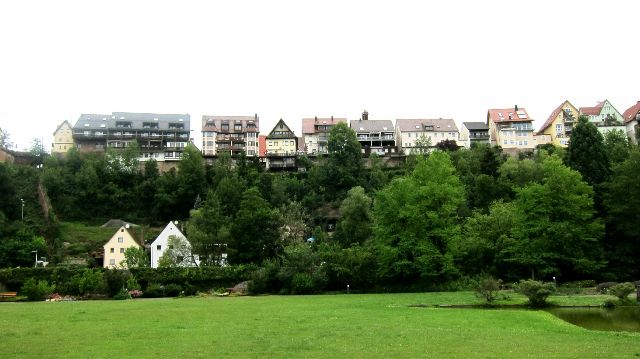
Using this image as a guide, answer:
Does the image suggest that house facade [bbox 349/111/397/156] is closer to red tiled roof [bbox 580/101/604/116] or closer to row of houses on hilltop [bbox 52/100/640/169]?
row of houses on hilltop [bbox 52/100/640/169]

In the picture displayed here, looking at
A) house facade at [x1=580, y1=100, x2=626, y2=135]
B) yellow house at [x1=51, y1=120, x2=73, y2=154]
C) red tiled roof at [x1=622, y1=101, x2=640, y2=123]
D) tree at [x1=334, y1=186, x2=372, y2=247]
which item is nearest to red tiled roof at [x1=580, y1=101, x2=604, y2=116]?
house facade at [x1=580, y1=100, x2=626, y2=135]

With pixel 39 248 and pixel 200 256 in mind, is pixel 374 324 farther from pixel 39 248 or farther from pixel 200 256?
pixel 39 248

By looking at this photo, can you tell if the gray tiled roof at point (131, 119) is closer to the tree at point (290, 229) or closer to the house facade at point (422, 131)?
the house facade at point (422, 131)

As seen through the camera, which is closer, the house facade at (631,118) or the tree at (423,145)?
the house facade at (631,118)

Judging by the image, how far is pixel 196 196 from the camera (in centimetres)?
10038

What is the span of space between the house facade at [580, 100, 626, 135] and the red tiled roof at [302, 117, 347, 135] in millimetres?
52184

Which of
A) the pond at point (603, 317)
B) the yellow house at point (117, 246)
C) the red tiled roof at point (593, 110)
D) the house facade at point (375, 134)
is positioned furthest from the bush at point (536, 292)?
the red tiled roof at point (593, 110)

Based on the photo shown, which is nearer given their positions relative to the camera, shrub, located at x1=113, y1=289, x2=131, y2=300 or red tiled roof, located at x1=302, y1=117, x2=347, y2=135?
shrub, located at x1=113, y1=289, x2=131, y2=300

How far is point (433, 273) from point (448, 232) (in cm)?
384

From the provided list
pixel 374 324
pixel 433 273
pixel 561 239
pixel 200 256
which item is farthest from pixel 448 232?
pixel 200 256

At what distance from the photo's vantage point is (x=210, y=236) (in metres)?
67.5

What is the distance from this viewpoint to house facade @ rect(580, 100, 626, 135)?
11425 centimetres

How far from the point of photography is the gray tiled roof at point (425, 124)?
4881 inches

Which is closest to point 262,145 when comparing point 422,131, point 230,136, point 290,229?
point 230,136
